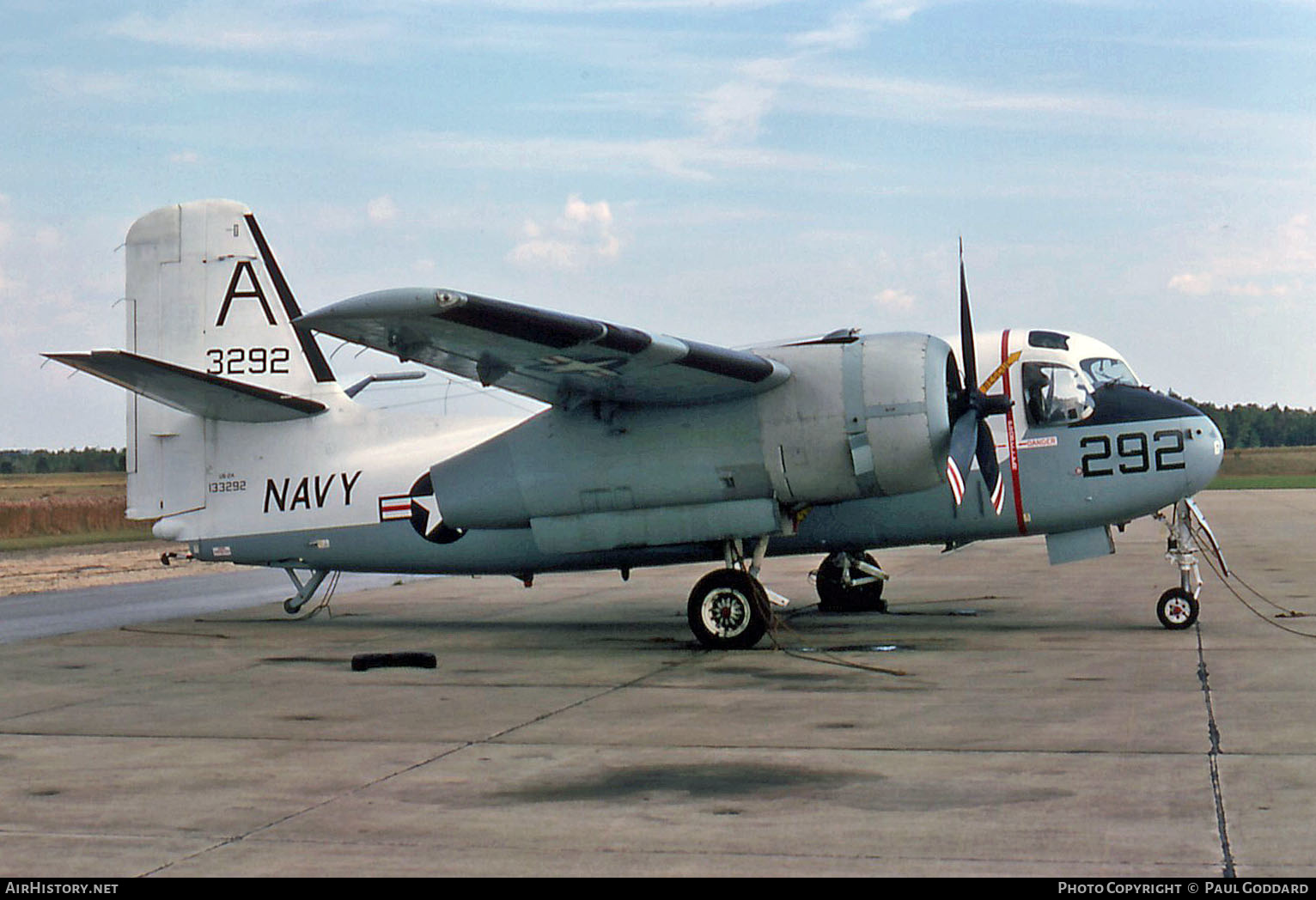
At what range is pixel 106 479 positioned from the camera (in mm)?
119812

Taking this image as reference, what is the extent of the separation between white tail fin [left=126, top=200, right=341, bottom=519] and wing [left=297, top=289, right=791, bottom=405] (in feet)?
15.5

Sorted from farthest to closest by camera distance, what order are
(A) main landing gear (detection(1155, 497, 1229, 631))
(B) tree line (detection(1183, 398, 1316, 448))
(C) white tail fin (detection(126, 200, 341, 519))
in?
(B) tree line (detection(1183, 398, 1316, 448)), (C) white tail fin (detection(126, 200, 341, 519)), (A) main landing gear (detection(1155, 497, 1229, 631))

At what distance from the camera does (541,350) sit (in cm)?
1323

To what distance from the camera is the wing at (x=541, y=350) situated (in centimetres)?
1174

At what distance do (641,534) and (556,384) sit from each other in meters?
1.87

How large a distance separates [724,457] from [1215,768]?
7.02m

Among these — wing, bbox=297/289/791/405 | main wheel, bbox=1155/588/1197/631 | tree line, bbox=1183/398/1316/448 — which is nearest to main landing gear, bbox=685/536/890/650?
wing, bbox=297/289/791/405

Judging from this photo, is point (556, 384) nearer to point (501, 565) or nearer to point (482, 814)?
point (501, 565)

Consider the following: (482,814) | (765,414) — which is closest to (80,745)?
(482,814)

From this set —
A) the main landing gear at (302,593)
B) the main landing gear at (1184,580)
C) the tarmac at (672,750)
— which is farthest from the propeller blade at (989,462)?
the main landing gear at (302,593)

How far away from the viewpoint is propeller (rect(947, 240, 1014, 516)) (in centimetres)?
1455

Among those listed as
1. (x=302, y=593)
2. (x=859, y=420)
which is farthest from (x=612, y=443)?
(x=302, y=593)

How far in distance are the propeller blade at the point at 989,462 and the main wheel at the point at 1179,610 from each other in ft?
7.34

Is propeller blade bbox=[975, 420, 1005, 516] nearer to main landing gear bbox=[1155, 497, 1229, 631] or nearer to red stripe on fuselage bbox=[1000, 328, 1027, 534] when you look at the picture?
red stripe on fuselage bbox=[1000, 328, 1027, 534]
